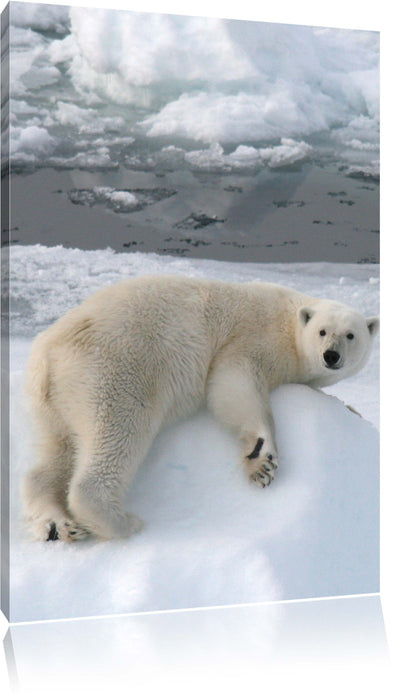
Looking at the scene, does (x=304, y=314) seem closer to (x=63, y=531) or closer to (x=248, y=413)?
(x=248, y=413)

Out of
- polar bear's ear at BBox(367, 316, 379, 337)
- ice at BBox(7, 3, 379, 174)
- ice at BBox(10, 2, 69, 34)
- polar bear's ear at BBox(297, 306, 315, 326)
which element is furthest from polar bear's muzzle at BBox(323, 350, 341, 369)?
ice at BBox(10, 2, 69, 34)

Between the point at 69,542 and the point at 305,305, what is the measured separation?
6.60 ft

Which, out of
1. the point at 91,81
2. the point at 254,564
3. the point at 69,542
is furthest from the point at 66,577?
the point at 91,81

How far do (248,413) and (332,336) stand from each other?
0.69 meters

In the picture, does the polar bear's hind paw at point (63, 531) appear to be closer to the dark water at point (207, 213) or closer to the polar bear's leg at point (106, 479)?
the polar bear's leg at point (106, 479)

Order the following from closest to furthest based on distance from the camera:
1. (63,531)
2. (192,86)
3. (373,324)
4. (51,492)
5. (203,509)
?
1. (63,531)
2. (51,492)
3. (203,509)
4. (192,86)
5. (373,324)

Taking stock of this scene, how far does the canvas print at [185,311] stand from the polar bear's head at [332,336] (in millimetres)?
12

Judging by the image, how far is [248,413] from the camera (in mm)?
5363

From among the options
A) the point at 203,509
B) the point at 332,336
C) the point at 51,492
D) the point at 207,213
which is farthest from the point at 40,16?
the point at 203,509

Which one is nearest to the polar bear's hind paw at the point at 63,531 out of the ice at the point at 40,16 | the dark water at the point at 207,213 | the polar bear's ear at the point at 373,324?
the dark water at the point at 207,213

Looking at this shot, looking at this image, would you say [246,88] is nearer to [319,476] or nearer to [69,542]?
[319,476]

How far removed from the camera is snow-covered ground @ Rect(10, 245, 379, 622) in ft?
16.4

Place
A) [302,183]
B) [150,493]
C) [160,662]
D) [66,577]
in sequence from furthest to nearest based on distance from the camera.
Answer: [302,183]
[150,493]
[66,577]
[160,662]

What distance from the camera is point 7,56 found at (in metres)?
4.96
